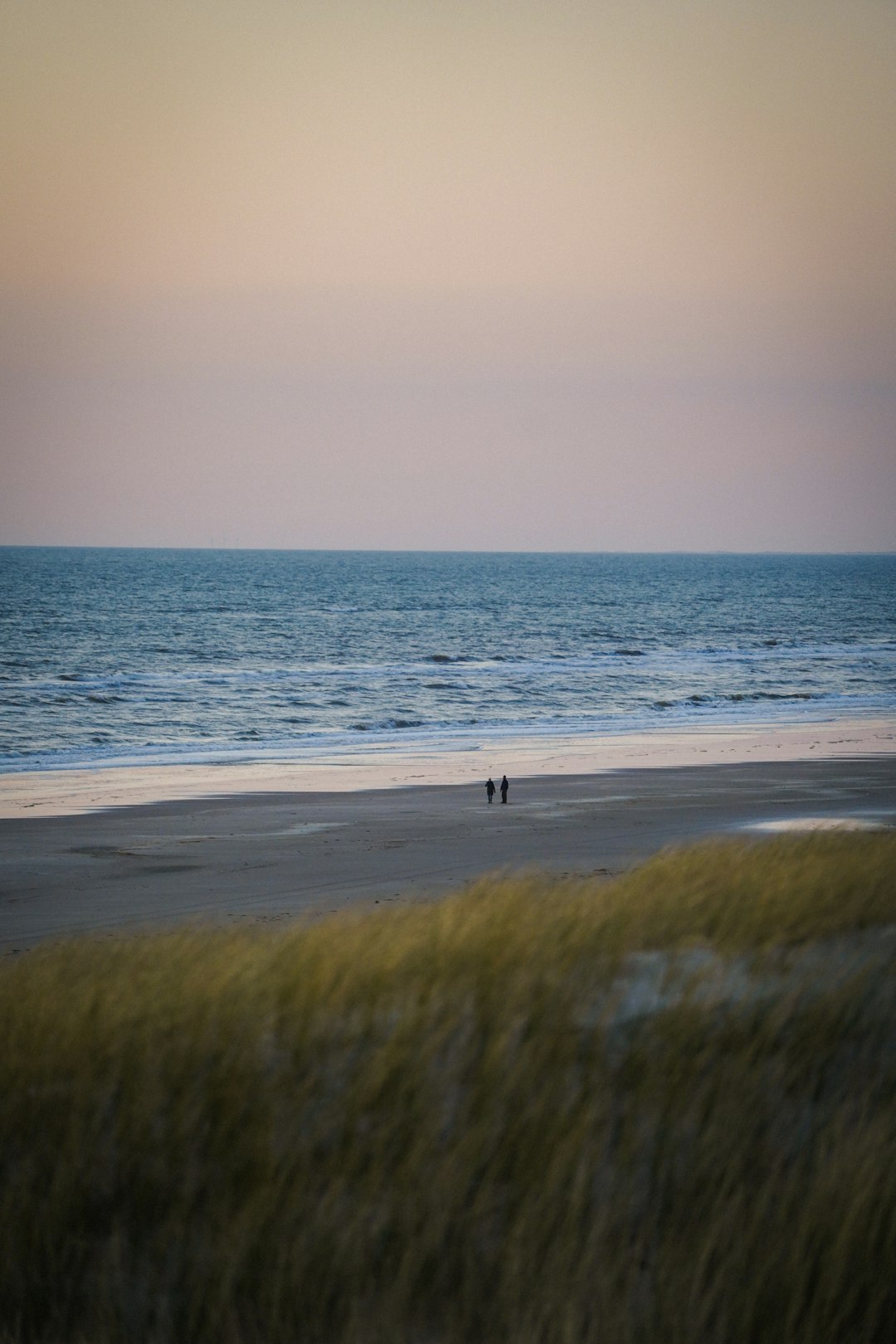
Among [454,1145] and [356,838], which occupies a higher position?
[454,1145]

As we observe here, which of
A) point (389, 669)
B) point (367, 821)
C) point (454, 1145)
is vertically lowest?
point (389, 669)

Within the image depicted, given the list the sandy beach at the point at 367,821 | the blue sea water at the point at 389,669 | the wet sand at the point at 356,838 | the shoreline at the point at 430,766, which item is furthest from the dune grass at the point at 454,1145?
the blue sea water at the point at 389,669

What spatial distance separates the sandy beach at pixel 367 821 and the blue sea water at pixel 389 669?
485 centimetres

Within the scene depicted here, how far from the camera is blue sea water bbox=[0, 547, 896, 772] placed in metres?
34.2

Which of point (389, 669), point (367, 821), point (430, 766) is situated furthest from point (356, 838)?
point (389, 669)

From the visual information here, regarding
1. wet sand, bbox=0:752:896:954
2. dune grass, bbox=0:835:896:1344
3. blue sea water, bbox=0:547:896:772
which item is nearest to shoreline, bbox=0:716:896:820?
wet sand, bbox=0:752:896:954

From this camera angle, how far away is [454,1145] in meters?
4.47

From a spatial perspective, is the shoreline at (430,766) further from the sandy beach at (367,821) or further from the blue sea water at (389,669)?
the blue sea water at (389,669)

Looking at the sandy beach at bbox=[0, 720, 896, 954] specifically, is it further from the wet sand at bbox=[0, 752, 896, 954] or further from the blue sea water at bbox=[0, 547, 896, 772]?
the blue sea water at bbox=[0, 547, 896, 772]

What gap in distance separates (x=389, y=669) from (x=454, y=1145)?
162ft

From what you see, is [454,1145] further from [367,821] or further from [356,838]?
[367,821]

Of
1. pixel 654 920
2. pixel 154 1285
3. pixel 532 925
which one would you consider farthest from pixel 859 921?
pixel 154 1285

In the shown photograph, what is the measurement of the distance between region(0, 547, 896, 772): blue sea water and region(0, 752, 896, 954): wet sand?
848 centimetres

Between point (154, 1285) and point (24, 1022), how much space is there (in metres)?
1.81
